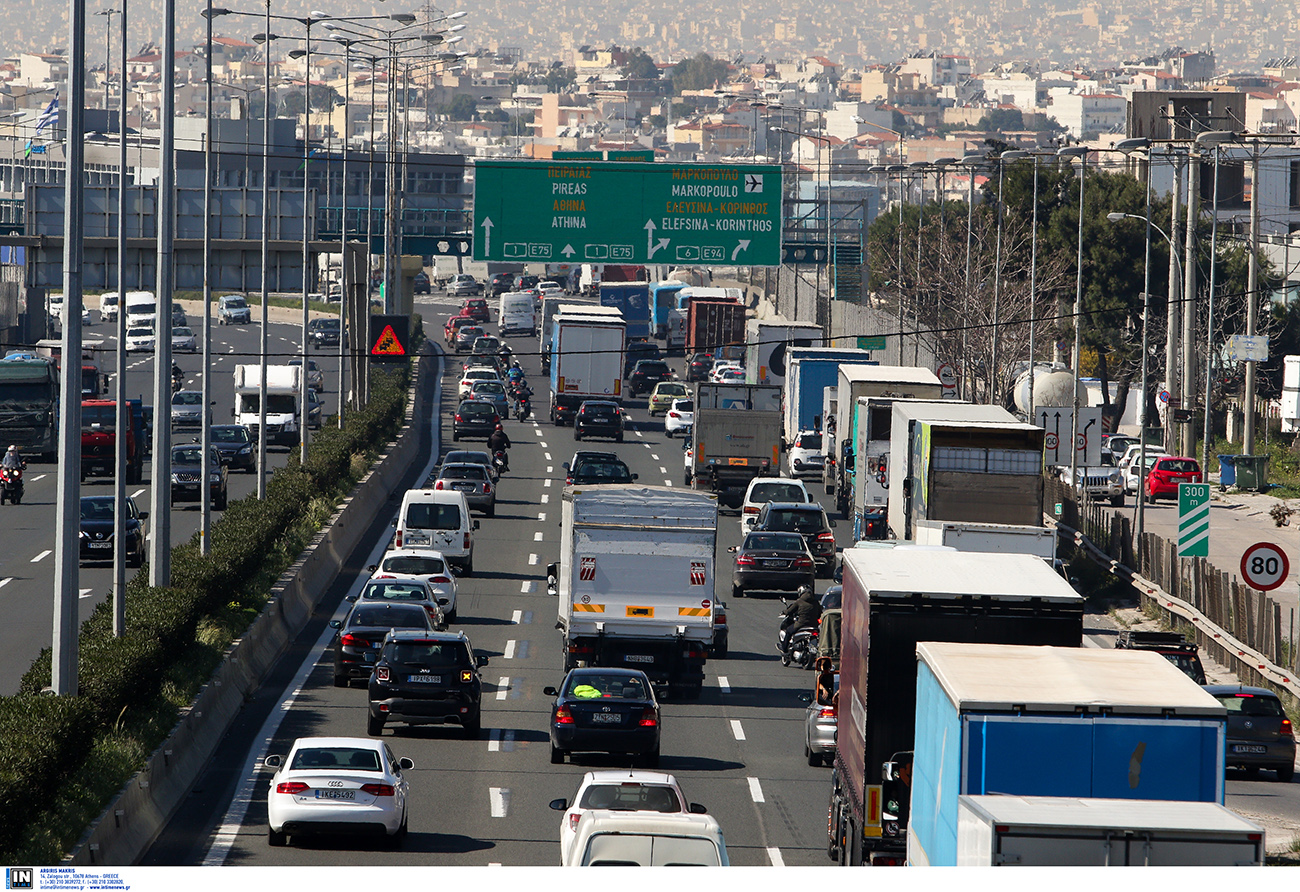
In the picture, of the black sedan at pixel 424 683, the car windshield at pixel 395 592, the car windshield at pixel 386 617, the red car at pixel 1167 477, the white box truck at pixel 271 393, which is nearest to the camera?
the black sedan at pixel 424 683

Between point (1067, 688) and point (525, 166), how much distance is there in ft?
151

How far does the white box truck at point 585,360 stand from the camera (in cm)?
7556

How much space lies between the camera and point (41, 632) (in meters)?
33.8

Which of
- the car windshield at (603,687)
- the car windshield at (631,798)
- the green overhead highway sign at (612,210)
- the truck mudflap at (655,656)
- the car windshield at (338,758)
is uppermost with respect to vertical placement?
the green overhead highway sign at (612,210)

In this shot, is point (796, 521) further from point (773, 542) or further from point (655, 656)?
point (655, 656)

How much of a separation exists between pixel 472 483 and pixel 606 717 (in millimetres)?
27775

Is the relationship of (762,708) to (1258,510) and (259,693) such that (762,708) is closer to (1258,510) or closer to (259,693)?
(259,693)

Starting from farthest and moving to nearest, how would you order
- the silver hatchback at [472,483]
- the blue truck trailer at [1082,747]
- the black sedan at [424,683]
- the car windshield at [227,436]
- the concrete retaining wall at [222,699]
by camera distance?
the car windshield at [227,436] < the silver hatchback at [472,483] < the black sedan at [424,683] < the concrete retaining wall at [222,699] < the blue truck trailer at [1082,747]

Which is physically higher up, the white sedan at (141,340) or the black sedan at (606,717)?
the white sedan at (141,340)

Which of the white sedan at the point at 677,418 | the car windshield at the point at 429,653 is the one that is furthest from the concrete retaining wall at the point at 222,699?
the white sedan at the point at 677,418

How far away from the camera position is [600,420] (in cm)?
7156

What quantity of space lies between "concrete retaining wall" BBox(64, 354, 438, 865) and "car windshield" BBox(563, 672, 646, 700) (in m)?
4.85

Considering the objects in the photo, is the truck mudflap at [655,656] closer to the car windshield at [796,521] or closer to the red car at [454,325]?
the car windshield at [796,521]

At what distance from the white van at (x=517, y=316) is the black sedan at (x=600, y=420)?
4646 cm
